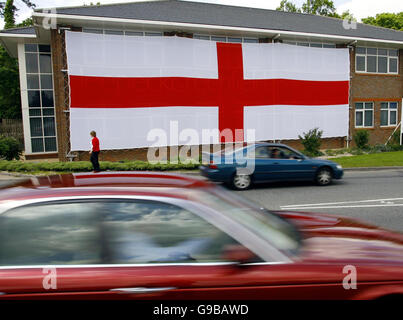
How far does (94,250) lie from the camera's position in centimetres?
246

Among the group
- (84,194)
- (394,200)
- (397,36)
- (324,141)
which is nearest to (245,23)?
(324,141)

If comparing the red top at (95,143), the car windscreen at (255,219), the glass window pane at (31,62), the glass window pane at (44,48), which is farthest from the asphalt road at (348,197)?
the glass window pane at (44,48)

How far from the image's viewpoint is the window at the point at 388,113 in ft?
82.5

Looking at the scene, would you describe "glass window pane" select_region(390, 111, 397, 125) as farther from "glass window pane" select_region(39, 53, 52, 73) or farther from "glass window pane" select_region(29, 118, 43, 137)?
"glass window pane" select_region(29, 118, 43, 137)

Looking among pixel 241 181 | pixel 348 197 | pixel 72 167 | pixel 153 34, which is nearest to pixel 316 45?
pixel 153 34

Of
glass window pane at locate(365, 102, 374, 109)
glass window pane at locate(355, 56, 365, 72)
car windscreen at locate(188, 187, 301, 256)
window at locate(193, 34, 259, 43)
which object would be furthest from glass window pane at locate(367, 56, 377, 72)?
car windscreen at locate(188, 187, 301, 256)

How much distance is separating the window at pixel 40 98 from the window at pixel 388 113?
22.2m

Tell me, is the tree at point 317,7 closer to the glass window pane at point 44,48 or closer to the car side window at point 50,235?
the glass window pane at point 44,48

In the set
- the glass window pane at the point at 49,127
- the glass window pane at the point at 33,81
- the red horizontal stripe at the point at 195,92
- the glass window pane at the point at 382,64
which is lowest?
the glass window pane at the point at 49,127

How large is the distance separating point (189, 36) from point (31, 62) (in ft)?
31.8

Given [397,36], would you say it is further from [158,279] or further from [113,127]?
[158,279]

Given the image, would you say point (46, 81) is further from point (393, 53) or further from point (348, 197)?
point (393, 53)

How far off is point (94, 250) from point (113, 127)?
16112 mm

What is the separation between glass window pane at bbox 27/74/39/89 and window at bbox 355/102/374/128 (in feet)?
Answer: 67.9
